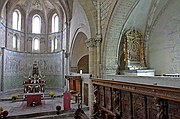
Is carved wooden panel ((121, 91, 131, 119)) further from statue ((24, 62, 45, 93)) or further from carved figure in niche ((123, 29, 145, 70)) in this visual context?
statue ((24, 62, 45, 93))

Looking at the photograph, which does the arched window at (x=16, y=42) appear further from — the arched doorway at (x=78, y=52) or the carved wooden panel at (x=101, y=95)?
the carved wooden panel at (x=101, y=95)

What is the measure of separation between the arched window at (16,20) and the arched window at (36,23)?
1.53 meters

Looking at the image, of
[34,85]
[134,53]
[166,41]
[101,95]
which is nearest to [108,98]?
[101,95]

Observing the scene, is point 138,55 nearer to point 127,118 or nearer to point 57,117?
point 127,118

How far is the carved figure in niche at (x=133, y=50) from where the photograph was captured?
8594 mm

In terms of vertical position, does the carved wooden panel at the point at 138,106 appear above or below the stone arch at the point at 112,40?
below

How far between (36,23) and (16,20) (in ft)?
7.25

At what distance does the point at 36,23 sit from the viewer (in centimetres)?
1864

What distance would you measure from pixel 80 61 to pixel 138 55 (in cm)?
628

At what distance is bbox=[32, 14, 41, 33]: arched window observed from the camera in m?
18.4

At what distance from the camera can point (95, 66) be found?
7.62 meters

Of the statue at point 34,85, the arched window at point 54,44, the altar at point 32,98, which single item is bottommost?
the altar at point 32,98

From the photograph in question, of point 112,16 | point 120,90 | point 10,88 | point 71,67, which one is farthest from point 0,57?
point 120,90

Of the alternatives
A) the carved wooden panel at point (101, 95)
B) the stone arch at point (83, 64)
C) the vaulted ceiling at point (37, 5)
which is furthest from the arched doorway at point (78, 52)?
the carved wooden panel at point (101, 95)
